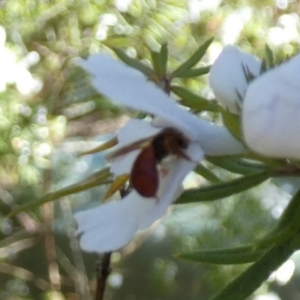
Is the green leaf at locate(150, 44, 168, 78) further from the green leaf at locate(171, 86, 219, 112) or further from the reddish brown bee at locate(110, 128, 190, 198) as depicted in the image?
the reddish brown bee at locate(110, 128, 190, 198)

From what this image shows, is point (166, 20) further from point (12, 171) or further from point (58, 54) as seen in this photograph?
point (12, 171)

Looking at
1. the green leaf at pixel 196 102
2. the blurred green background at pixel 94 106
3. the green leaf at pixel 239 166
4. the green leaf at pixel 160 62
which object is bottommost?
the blurred green background at pixel 94 106

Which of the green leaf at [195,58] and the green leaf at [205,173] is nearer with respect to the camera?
the green leaf at [205,173]

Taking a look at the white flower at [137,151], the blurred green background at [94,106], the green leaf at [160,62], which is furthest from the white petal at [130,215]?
the blurred green background at [94,106]

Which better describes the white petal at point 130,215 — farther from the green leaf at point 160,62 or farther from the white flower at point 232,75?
the green leaf at point 160,62

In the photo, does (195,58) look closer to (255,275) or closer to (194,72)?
(194,72)

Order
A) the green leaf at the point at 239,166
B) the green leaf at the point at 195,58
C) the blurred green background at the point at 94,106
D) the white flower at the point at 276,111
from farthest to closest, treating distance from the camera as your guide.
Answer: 1. the blurred green background at the point at 94,106
2. the green leaf at the point at 195,58
3. the green leaf at the point at 239,166
4. the white flower at the point at 276,111

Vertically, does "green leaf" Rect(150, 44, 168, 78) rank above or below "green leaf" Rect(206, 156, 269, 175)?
above

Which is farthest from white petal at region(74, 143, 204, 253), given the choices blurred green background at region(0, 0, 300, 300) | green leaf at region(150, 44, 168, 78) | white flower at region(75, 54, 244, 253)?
blurred green background at region(0, 0, 300, 300)
